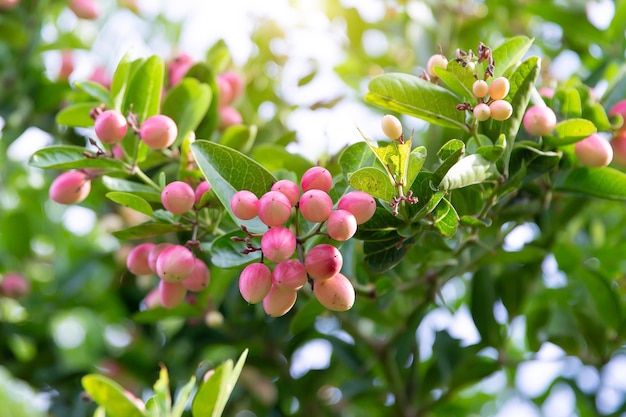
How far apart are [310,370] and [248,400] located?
0.21 m

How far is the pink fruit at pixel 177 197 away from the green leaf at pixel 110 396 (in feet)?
0.71

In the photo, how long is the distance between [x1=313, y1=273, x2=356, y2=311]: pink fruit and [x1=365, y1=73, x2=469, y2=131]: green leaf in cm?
24

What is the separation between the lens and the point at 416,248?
3.75 feet

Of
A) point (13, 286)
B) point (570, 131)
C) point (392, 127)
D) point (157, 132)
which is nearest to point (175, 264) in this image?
point (157, 132)

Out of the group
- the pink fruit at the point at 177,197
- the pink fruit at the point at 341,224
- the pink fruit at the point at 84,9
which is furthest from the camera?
the pink fruit at the point at 84,9

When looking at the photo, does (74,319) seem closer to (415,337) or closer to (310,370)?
(310,370)

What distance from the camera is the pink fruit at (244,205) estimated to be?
2.91 ft

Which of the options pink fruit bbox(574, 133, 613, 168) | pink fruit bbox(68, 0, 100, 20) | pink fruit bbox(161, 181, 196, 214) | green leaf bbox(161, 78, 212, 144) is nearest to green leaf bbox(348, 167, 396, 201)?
pink fruit bbox(161, 181, 196, 214)

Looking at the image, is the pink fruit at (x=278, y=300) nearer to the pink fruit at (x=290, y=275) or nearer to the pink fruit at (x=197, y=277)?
the pink fruit at (x=290, y=275)

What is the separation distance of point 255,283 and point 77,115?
50 centimetres

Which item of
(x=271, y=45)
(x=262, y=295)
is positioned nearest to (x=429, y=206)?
(x=262, y=295)

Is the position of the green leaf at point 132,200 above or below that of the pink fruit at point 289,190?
below

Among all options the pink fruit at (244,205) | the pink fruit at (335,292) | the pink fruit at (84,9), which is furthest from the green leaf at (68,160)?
the pink fruit at (84,9)

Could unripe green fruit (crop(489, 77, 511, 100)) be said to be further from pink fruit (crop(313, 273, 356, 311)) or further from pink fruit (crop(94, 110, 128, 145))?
pink fruit (crop(94, 110, 128, 145))
